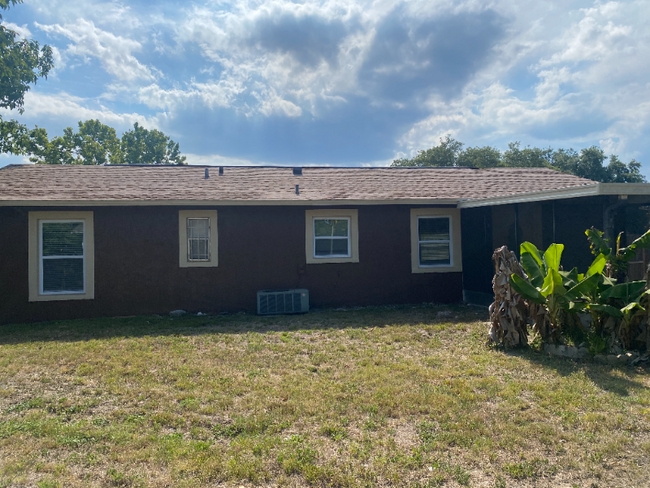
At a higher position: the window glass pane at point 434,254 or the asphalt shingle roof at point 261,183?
the asphalt shingle roof at point 261,183

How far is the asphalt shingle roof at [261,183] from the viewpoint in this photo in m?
9.58

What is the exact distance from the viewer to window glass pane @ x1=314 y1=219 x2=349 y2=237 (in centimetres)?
1050

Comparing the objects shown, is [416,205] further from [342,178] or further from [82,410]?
[82,410]

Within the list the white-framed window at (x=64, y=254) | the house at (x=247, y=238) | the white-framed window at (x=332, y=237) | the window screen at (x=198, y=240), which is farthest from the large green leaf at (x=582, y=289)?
the white-framed window at (x=64, y=254)

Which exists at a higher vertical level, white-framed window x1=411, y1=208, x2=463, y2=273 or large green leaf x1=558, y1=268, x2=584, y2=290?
white-framed window x1=411, y1=208, x2=463, y2=273

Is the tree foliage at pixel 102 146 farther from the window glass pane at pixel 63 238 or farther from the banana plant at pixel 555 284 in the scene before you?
the banana plant at pixel 555 284

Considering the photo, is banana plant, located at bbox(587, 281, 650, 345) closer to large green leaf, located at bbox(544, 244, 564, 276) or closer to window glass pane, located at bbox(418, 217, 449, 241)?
large green leaf, located at bbox(544, 244, 564, 276)

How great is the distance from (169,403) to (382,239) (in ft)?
23.0

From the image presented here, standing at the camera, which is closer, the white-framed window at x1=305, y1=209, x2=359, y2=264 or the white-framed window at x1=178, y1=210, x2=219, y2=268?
the white-framed window at x1=178, y1=210, x2=219, y2=268

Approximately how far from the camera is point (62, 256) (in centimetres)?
945

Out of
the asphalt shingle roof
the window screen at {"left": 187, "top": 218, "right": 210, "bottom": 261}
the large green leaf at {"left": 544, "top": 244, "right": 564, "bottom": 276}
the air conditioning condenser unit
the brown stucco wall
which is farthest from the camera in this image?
the window screen at {"left": 187, "top": 218, "right": 210, "bottom": 261}

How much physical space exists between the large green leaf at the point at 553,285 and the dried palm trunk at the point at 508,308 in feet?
1.50

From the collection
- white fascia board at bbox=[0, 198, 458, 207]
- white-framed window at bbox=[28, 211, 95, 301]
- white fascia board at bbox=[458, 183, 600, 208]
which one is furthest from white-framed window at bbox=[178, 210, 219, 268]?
white fascia board at bbox=[458, 183, 600, 208]

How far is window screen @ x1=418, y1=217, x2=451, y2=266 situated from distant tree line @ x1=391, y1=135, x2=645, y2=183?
68.7 ft
